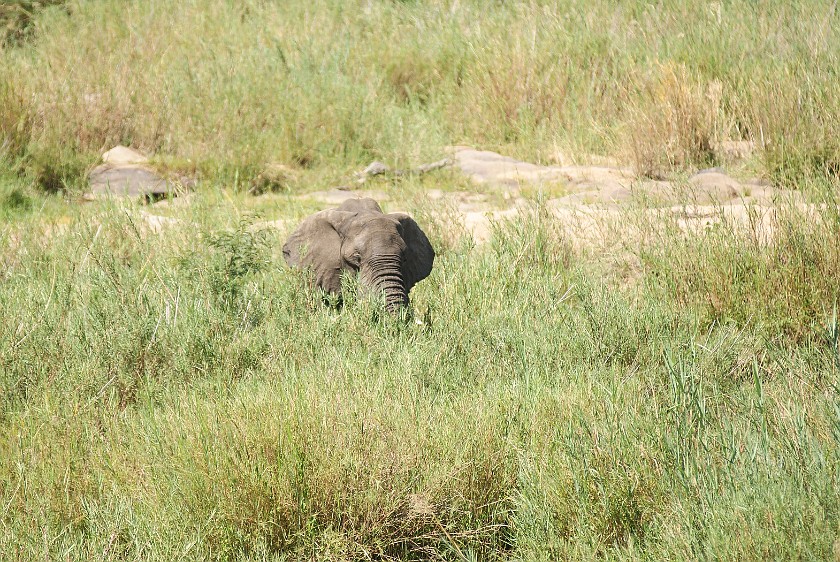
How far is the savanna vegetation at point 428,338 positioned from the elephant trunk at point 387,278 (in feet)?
0.48

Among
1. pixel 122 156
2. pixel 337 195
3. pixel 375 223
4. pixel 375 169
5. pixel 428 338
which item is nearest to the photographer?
pixel 428 338

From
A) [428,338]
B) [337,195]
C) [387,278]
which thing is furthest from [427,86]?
[428,338]

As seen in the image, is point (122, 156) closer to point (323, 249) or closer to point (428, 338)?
point (323, 249)

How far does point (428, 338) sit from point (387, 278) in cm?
39

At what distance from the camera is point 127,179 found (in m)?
8.76

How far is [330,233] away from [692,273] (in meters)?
2.13

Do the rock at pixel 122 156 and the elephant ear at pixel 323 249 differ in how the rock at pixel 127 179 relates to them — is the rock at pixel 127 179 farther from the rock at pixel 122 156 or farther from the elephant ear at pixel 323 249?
the elephant ear at pixel 323 249

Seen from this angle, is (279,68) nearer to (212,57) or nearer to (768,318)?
(212,57)

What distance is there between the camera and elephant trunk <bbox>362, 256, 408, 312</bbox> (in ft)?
16.1

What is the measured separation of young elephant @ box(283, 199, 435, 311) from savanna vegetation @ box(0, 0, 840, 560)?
7.1 inches

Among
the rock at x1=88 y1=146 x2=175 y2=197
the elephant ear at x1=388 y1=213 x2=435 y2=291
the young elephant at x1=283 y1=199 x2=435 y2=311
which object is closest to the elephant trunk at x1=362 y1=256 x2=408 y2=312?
the young elephant at x1=283 y1=199 x2=435 y2=311

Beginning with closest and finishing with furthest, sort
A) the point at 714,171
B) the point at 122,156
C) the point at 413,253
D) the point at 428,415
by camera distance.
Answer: the point at 428,415 → the point at 413,253 → the point at 714,171 → the point at 122,156

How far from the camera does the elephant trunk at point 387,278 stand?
489 centimetres

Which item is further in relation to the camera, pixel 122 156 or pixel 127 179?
pixel 122 156
